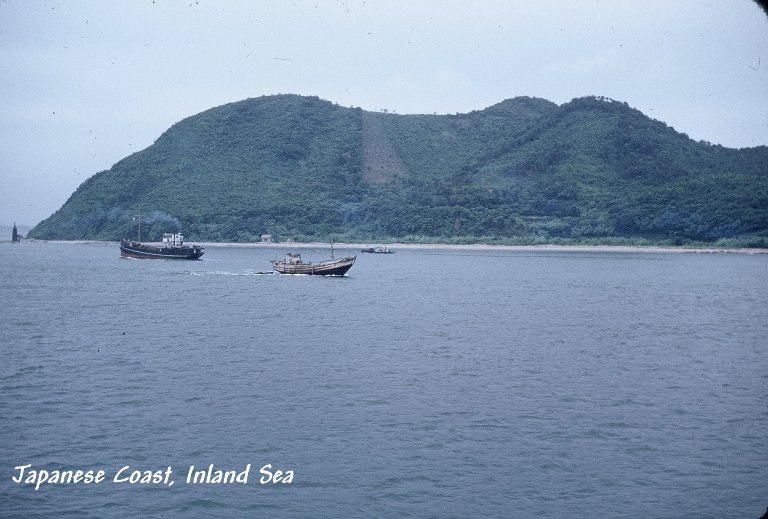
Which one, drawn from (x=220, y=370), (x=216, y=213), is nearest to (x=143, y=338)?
(x=220, y=370)

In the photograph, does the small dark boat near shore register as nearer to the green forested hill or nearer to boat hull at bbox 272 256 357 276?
boat hull at bbox 272 256 357 276

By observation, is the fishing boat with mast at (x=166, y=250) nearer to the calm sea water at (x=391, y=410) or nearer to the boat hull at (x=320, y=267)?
the boat hull at (x=320, y=267)

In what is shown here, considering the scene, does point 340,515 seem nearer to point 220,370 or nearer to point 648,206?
point 220,370

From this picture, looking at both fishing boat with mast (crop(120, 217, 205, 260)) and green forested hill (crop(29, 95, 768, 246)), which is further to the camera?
green forested hill (crop(29, 95, 768, 246))

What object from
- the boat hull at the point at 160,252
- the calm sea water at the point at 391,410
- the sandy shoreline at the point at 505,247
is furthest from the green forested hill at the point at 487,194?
the calm sea water at the point at 391,410

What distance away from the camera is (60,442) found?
647 inches

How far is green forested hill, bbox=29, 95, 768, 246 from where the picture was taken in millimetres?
140500

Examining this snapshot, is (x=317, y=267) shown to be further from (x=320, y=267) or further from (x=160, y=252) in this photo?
(x=160, y=252)

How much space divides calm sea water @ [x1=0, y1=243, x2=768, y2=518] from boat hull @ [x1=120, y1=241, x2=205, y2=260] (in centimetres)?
5691

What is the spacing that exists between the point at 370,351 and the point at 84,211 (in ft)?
544

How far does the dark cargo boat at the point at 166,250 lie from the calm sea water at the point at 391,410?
57147 millimetres

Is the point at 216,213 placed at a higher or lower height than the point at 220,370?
higher

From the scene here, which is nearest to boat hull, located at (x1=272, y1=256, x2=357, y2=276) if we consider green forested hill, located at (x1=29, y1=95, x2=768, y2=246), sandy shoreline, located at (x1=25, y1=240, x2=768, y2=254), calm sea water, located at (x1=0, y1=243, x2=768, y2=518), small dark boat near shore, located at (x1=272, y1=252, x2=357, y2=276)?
small dark boat near shore, located at (x1=272, y1=252, x2=357, y2=276)

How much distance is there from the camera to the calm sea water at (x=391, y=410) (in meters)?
13.8
